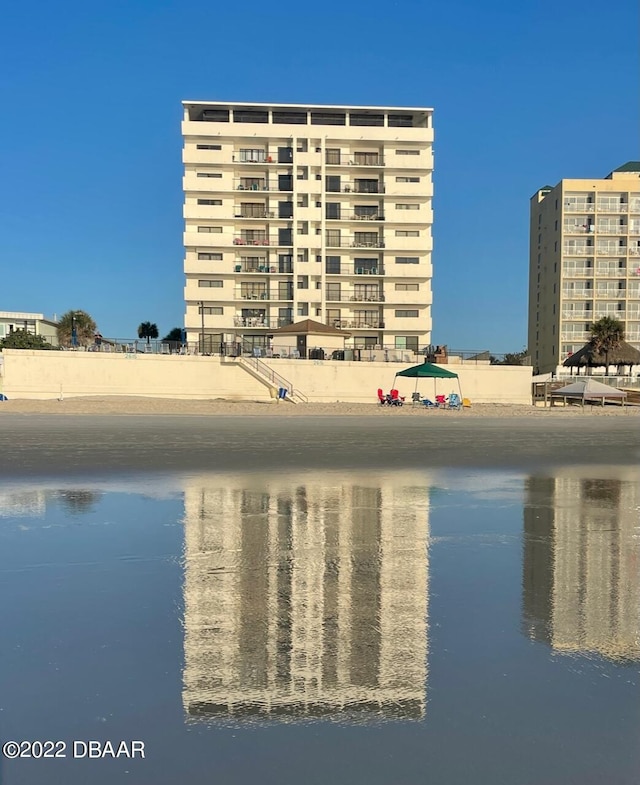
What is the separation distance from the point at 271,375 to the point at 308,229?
23.2 metres

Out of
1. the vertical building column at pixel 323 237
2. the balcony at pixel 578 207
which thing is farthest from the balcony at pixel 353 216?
the balcony at pixel 578 207

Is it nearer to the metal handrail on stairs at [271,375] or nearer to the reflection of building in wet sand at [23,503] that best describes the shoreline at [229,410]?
the metal handrail on stairs at [271,375]

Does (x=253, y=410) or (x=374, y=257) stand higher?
(x=374, y=257)

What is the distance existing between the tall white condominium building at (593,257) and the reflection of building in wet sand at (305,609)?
8276 centimetres

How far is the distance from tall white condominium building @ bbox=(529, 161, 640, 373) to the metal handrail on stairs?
5137cm

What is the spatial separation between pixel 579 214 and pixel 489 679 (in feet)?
294

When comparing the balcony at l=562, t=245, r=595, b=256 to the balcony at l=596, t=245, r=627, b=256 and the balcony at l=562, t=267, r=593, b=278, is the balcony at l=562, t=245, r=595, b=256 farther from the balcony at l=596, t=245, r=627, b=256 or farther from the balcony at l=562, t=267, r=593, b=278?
the balcony at l=562, t=267, r=593, b=278

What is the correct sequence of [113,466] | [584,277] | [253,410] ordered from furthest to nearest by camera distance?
[584,277] → [253,410] → [113,466]

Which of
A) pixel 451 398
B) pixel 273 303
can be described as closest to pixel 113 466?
pixel 451 398

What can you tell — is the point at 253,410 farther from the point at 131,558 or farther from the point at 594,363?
the point at 594,363

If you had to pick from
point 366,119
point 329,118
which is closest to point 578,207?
point 366,119

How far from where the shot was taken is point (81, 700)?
314cm

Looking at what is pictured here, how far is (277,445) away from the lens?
1661cm

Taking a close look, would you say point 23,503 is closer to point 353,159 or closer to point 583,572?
point 583,572
